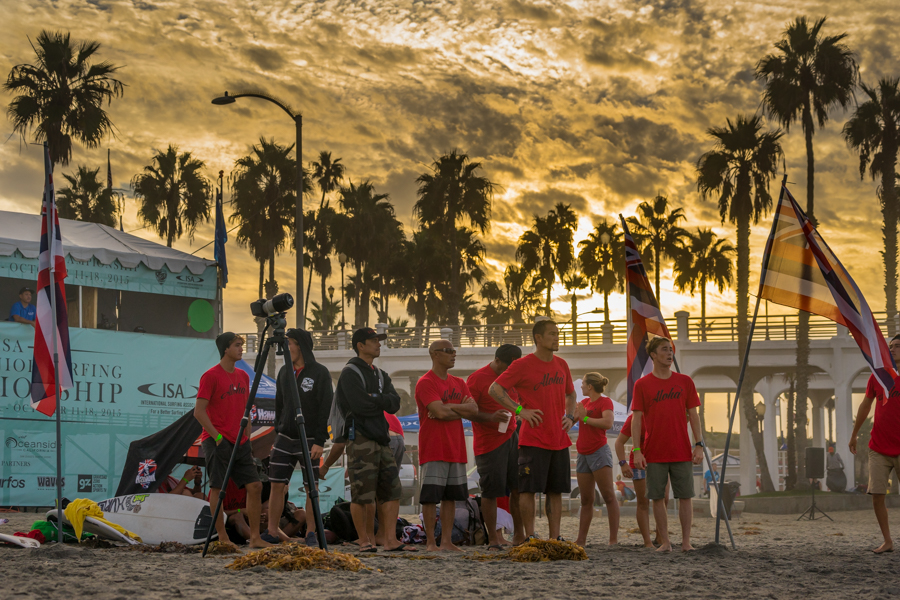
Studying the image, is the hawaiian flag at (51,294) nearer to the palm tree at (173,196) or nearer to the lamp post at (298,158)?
the lamp post at (298,158)

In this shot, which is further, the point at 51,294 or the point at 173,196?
the point at 173,196

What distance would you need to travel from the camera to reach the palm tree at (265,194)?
34500 millimetres

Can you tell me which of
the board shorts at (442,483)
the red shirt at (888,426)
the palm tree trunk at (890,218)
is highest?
the palm tree trunk at (890,218)

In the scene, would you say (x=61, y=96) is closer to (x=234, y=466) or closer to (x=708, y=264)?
(x=234, y=466)

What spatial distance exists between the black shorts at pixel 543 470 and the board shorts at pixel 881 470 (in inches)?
99.6

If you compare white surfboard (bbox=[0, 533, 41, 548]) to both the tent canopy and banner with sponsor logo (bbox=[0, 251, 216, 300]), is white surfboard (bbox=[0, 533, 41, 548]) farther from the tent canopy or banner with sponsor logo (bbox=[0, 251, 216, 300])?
banner with sponsor logo (bbox=[0, 251, 216, 300])

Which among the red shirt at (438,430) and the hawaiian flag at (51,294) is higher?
the hawaiian flag at (51,294)

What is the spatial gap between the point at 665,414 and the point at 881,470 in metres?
1.89

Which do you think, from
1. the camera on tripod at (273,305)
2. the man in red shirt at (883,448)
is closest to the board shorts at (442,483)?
the camera on tripod at (273,305)

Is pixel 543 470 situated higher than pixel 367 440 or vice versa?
pixel 367 440

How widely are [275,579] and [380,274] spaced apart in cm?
4177

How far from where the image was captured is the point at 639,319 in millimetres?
8727

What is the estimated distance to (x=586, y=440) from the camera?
7672mm

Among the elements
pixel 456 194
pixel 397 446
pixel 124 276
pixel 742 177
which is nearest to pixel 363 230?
pixel 456 194
